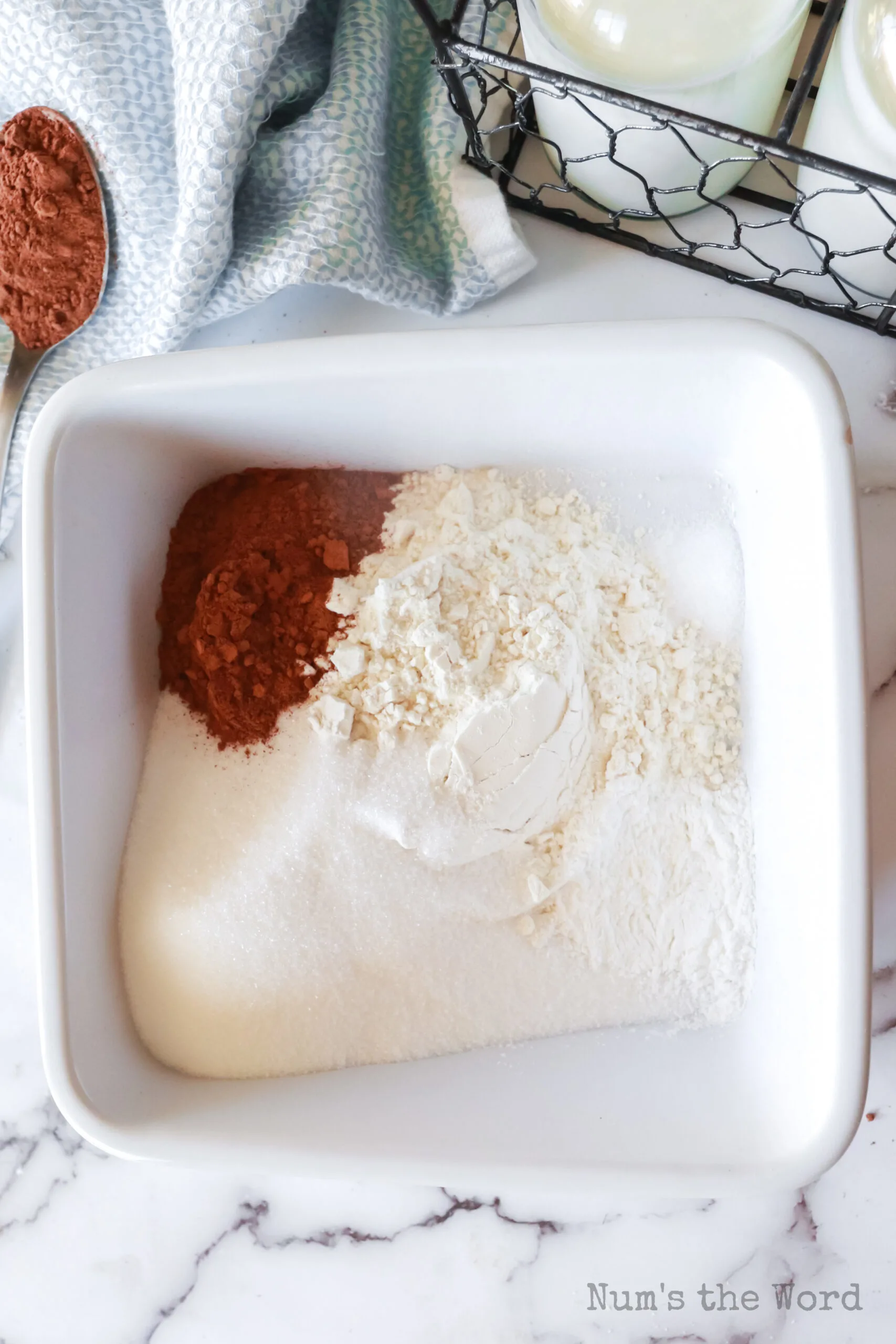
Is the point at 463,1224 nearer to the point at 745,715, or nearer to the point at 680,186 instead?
the point at 745,715

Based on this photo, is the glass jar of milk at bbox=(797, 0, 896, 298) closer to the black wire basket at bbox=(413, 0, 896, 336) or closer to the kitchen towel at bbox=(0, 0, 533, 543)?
the black wire basket at bbox=(413, 0, 896, 336)

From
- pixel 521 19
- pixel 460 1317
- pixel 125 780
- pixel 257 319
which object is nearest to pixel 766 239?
pixel 521 19

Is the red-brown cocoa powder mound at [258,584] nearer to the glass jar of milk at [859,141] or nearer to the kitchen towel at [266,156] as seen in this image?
the kitchen towel at [266,156]

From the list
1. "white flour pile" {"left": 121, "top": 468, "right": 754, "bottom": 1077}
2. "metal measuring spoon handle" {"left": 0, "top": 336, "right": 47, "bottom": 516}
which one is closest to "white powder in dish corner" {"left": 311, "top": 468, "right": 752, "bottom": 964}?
"white flour pile" {"left": 121, "top": 468, "right": 754, "bottom": 1077}

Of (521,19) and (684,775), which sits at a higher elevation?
(521,19)

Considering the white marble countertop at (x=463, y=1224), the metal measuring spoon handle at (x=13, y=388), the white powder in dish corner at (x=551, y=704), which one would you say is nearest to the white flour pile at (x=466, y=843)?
the white powder in dish corner at (x=551, y=704)

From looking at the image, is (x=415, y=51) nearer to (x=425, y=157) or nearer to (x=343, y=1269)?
(x=425, y=157)

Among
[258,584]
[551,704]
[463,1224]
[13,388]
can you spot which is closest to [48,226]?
[13,388]
